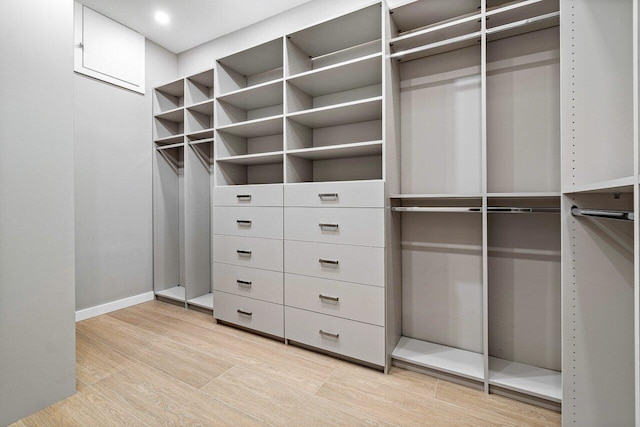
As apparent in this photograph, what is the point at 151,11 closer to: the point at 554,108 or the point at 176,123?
the point at 176,123

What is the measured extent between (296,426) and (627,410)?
4.33ft

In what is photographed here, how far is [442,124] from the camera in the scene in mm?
2000

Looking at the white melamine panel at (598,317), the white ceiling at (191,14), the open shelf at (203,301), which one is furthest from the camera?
the open shelf at (203,301)

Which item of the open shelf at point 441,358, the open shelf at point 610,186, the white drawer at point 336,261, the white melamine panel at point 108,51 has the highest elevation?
the white melamine panel at point 108,51

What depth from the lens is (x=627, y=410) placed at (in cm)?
113

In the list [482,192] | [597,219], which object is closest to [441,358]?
[482,192]

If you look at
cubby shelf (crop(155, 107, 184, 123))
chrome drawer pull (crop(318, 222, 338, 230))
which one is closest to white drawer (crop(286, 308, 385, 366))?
chrome drawer pull (crop(318, 222, 338, 230))

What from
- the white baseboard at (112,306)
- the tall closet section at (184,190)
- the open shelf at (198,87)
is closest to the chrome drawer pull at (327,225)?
the tall closet section at (184,190)

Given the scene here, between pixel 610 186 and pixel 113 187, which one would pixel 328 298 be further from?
pixel 113 187

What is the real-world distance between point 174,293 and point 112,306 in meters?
0.54

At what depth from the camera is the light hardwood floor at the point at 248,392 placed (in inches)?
57.4

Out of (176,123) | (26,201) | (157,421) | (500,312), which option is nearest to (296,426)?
(157,421)

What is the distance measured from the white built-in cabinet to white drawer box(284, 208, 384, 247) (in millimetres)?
11

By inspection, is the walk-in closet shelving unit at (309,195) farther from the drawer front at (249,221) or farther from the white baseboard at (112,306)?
the white baseboard at (112,306)
